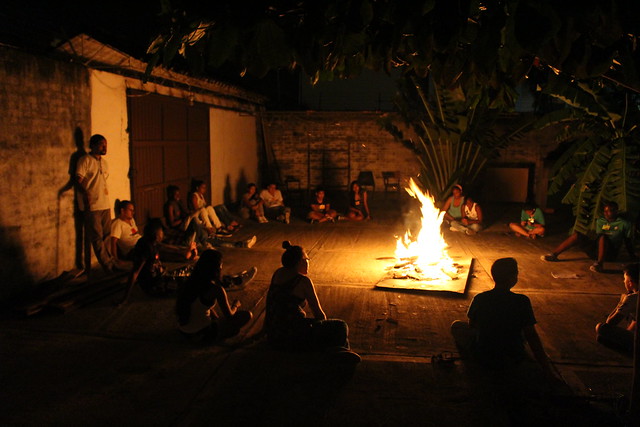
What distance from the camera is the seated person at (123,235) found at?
860cm

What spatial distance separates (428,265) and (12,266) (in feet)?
19.6

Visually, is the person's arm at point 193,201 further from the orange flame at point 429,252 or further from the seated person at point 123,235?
the orange flame at point 429,252

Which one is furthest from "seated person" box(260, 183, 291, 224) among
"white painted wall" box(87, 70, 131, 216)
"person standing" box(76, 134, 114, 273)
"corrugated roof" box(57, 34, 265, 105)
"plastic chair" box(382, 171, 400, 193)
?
"person standing" box(76, 134, 114, 273)

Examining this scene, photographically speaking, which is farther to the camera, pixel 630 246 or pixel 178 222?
pixel 178 222

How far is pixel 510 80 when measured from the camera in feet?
11.9

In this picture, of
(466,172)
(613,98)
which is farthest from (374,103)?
(613,98)

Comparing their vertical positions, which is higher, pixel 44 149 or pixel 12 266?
pixel 44 149

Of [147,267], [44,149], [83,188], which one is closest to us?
[147,267]

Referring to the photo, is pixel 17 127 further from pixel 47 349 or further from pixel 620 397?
pixel 620 397

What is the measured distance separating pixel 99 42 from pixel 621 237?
8.88m

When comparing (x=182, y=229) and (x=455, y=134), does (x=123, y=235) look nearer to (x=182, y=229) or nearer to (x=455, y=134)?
(x=182, y=229)

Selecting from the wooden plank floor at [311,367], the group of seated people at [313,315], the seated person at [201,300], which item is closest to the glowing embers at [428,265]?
the wooden plank floor at [311,367]

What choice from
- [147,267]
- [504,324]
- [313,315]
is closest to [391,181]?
[147,267]

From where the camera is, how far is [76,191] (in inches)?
318
